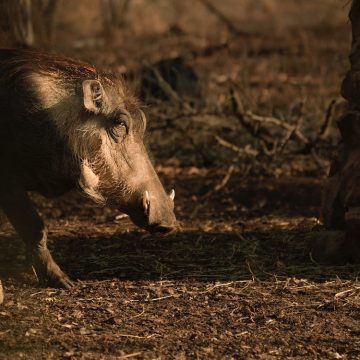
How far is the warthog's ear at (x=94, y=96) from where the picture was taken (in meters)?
4.74

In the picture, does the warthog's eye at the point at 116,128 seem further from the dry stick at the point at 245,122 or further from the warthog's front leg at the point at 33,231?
the dry stick at the point at 245,122

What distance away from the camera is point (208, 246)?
5.84 meters

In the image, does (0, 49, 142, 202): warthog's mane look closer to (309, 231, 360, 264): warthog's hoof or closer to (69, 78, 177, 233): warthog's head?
(69, 78, 177, 233): warthog's head

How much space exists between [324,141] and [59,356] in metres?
4.62

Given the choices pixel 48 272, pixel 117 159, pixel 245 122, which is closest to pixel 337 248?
pixel 117 159

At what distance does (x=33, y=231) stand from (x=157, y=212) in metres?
0.69

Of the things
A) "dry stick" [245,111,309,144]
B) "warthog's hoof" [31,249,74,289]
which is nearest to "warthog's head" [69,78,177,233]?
"warthog's hoof" [31,249,74,289]

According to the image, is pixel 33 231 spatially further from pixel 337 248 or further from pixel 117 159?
pixel 337 248

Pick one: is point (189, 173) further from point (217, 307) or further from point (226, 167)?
point (217, 307)

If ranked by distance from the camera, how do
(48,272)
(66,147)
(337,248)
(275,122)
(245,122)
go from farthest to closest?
1. (245,122)
2. (275,122)
3. (337,248)
4. (48,272)
5. (66,147)

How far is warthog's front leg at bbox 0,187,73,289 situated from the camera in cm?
493

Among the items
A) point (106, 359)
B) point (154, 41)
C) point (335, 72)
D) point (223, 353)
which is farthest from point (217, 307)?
point (154, 41)

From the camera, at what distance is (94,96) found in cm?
483

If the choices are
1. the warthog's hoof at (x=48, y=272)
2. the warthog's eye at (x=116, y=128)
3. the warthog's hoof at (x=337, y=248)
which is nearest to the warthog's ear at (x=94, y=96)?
the warthog's eye at (x=116, y=128)
